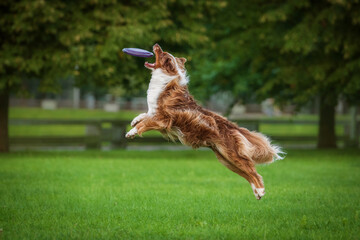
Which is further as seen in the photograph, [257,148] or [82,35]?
[82,35]

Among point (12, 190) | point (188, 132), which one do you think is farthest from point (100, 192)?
point (188, 132)

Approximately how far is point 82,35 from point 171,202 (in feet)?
28.6

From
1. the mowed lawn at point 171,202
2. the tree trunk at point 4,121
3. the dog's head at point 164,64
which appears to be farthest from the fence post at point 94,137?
the dog's head at point 164,64

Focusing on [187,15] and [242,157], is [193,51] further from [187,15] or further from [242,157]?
[242,157]

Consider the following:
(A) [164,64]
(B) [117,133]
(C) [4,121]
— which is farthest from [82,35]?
(A) [164,64]

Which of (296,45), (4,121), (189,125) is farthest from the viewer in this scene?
(4,121)

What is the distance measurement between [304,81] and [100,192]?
33.3 ft

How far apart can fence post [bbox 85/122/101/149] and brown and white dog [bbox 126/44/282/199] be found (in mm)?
15292

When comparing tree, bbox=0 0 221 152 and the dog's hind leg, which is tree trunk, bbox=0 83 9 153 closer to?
tree, bbox=0 0 221 152

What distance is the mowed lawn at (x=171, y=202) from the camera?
7.14m

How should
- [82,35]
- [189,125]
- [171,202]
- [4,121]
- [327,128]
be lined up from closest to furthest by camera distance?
[189,125], [171,202], [82,35], [4,121], [327,128]

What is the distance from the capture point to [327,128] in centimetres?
2386

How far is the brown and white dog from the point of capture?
7.91m

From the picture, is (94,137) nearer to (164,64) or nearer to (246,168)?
(164,64)
